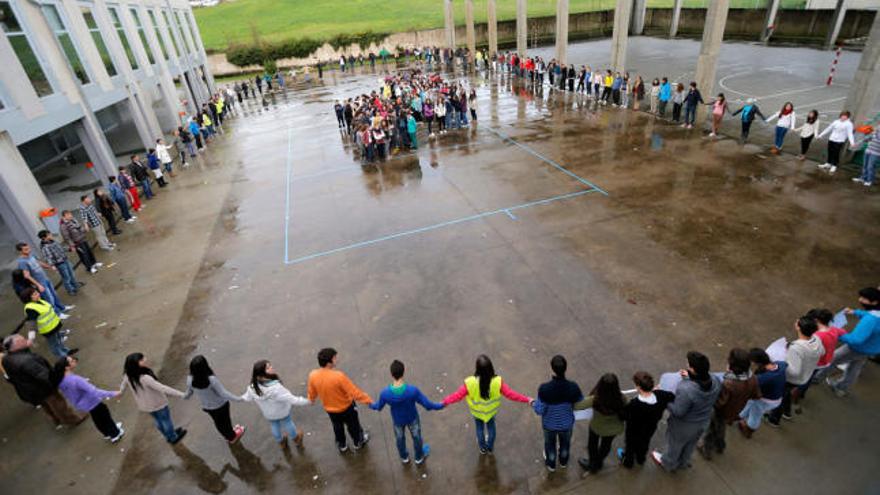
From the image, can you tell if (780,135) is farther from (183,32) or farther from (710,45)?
(183,32)

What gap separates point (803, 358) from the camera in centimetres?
507

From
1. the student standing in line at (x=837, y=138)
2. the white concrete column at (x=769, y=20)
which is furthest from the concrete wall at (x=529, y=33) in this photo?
the student standing in line at (x=837, y=138)

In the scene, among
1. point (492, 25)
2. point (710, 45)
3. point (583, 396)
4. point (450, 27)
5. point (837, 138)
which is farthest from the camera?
point (450, 27)

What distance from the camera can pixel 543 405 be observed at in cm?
472

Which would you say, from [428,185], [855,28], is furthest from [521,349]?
[855,28]

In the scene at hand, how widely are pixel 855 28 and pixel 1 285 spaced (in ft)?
156

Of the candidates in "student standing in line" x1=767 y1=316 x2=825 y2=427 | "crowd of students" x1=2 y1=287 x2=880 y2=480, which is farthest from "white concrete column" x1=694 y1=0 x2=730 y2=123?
"student standing in line" x1=767 y1=316 x2=825 y2=427

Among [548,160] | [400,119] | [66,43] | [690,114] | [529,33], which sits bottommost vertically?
[548,160]

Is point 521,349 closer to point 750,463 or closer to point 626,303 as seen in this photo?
point 626,303

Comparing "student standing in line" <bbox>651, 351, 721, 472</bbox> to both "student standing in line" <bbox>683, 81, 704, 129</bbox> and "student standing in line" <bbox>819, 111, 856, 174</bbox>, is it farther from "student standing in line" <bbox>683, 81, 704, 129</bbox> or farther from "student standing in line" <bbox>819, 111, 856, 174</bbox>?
"student standing in line" <bbox>683, 81, 704, 129</bbox>

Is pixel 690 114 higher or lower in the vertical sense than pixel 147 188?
higher

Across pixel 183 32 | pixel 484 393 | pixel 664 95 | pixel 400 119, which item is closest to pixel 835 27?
pixel 664 95

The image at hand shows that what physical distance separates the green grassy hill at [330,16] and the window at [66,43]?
3762 centimetres

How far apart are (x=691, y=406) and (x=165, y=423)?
6553 millimetres
